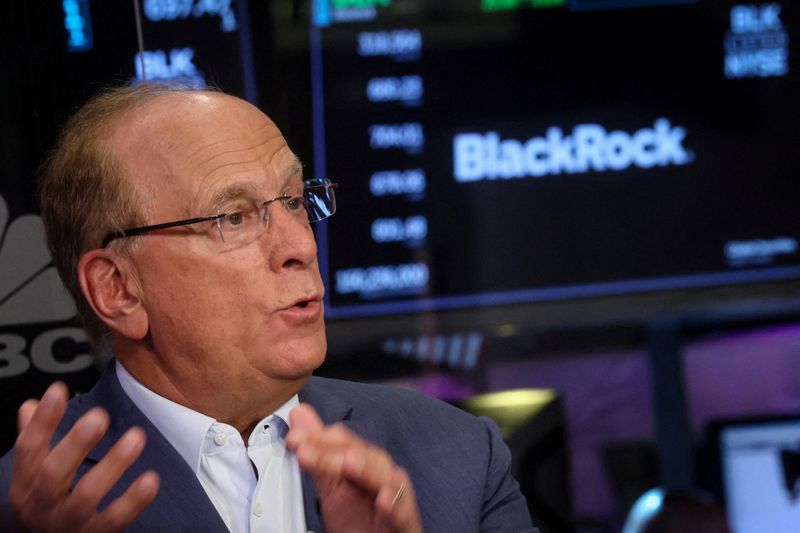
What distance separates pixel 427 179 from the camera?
8.71 ft

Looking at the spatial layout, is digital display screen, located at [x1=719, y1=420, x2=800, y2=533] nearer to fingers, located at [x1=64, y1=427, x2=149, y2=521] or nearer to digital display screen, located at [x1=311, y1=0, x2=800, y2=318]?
digital display screen, located at [x1=311, y1=0, x2=800, y2=318]

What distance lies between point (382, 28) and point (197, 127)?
46.4 inches

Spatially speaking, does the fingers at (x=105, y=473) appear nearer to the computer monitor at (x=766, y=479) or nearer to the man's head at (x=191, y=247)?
the man's head at (x=191, y=247)

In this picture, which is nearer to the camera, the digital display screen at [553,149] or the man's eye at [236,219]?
the man's eye at [236,219]

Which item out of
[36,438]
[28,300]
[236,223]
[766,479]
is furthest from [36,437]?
[766,479]

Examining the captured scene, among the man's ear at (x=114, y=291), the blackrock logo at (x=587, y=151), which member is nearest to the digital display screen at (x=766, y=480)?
the blackrock logo at (x=587, y=151)

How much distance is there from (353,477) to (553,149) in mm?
1599

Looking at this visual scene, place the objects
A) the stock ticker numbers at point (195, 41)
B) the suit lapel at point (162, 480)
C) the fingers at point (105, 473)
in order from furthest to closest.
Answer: the stock ticker numbers at point (195, 41)
the suit lapel at point (162, 480)
the fingers at point (105, 473)

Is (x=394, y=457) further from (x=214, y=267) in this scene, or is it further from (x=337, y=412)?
(x=214, y=267)

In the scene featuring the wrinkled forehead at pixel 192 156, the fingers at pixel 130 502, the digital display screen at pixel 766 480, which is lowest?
the digital display screen at pixel 766 480

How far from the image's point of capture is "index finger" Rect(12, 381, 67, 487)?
45.2 inches

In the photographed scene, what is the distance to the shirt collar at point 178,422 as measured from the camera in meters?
1.52

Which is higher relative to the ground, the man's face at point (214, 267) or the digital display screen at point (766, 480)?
the man's face at point (214, 267)

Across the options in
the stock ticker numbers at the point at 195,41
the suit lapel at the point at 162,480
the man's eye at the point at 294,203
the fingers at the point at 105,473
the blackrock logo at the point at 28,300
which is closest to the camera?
the fingers at the point at 105,473
